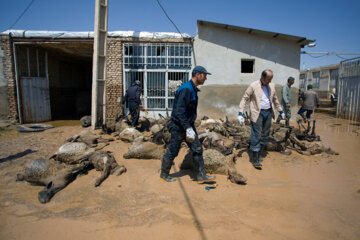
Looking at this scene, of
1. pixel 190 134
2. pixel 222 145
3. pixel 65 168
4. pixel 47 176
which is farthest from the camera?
pixel 222 145

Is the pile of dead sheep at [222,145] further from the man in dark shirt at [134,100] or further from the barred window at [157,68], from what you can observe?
the barred window at [157,68]

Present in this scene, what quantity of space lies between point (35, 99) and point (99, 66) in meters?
3.98

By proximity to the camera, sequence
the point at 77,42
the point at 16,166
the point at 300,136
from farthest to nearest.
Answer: the point at 77,42 → the point at 300,136 → the point at 16,166

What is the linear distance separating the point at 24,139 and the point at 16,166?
2536 millimetres

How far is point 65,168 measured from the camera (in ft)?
11.8

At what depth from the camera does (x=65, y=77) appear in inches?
463

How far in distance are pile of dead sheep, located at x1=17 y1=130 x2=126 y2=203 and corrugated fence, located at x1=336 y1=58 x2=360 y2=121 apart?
11577 mm

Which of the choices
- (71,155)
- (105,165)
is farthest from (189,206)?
(71,155)

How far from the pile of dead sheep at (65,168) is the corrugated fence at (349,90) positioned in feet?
38.0

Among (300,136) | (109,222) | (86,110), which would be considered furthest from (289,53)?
(86,110)

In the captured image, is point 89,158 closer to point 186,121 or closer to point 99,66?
point 186,121

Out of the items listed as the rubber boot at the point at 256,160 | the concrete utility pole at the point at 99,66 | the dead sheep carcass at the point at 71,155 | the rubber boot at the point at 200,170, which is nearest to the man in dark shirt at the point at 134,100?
the concrete utility pole at the point at 99,66

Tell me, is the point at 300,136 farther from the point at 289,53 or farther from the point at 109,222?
the point at 109,222

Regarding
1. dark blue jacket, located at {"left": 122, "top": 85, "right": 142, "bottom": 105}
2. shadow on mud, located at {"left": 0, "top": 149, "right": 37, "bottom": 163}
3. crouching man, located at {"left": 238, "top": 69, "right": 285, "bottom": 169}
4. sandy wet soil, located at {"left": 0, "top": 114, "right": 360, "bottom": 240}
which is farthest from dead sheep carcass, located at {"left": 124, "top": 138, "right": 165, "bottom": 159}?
dark blue jacket, located at {"left": 122, "top": 85, "right": 142, "bottom": 105}
